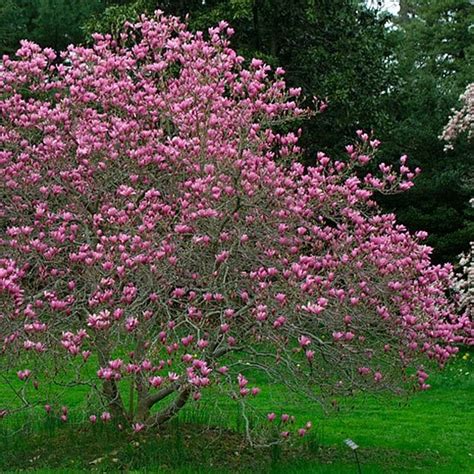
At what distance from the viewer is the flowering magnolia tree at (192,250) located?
5.73 m

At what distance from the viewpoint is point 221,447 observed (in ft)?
23.5

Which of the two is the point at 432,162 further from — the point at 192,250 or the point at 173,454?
the point at 192,250

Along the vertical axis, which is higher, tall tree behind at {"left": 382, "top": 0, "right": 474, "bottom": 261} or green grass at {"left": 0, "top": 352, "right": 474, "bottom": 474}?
tall tree behind at {"left": 382, "top": 0, "right": 474, "bottom": 261}

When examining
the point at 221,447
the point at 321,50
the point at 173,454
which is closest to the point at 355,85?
the point at 321,50

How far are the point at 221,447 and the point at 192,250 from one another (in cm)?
223

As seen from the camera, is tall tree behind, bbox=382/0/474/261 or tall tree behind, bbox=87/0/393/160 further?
tall tree behind, bbox=87/0/393/160

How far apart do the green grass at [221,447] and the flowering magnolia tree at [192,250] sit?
44cm

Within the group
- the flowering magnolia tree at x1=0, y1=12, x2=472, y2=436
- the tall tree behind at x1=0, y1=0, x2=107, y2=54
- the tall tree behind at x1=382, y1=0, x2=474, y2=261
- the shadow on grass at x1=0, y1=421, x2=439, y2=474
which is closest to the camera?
the flowering magnolia tree at x1=0, y1=12, x2=472, y2=436

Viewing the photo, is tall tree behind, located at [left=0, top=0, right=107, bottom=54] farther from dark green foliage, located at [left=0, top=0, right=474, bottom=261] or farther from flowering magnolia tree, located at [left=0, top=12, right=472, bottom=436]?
flowering magnolia tree, located at [left=0, top=12, right=472, bottom=436]

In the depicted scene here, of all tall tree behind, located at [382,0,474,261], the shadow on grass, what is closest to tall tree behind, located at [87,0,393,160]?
tall tree behind, located at [382,0,474,261]

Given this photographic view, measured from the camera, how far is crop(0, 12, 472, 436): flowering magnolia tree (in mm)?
5734

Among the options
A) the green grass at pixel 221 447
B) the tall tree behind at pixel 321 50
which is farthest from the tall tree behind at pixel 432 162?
the green grass at pixel 221 447

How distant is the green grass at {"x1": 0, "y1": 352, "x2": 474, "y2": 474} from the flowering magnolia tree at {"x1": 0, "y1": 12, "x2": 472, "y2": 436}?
44 centimetres

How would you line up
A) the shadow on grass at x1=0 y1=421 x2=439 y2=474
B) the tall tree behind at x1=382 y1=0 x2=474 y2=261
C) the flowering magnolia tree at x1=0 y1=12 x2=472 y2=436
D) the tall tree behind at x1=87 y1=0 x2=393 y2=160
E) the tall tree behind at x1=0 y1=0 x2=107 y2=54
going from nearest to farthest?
1. the flowering magnolia tree at x1=0 y1=12 x2=472 y2=436
2. the shadow on grass at x1=0 y1=421 x2=439 y2=474
3. the tall tree behind at x1=382 y1=0 x2=474 y2=261
4. the tall tree behind at x1=87 y1=0 x2=393 y2=160
5. the tall tree behind at x1=0 y1=0 x2=107 y2=54
